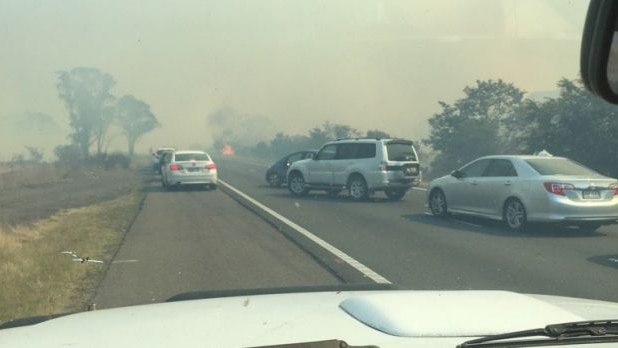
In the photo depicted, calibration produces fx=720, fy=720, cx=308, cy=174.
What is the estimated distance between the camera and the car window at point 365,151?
22.8 metres

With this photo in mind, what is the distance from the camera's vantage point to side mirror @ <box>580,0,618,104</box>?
248cm

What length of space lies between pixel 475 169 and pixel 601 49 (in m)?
14.1

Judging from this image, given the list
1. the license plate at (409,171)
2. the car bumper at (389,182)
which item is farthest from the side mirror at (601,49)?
the license plate at (409,171)

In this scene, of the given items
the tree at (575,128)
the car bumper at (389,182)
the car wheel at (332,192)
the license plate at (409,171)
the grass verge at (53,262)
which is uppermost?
the tree at (575,128)

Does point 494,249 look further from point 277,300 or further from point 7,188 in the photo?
point 7,188

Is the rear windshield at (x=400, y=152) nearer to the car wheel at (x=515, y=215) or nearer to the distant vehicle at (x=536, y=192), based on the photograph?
the distant vehicle at (x=536, y=192)

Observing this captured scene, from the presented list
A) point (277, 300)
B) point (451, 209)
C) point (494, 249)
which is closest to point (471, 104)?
point (451, 209)

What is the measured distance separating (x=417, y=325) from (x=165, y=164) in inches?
1113

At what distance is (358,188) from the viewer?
23.1 metres

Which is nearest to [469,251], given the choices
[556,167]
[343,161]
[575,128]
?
[556,167]

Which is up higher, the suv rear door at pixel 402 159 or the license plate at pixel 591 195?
the suv rear door at pixel 402 159

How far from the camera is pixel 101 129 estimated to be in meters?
70.1

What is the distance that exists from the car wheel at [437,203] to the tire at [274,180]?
1371 cm

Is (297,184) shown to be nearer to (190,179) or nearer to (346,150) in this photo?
(346,150)
